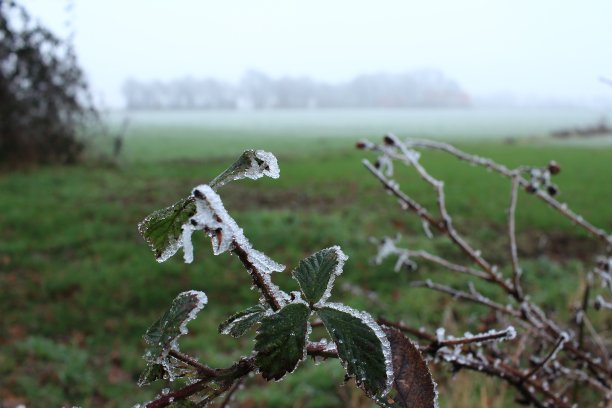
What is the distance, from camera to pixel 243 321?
0.36 metres

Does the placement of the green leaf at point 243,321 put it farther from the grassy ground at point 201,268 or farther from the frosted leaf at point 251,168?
the grassy ground at point 201,268

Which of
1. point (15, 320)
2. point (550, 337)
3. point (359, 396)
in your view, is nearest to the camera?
point (550, 337)

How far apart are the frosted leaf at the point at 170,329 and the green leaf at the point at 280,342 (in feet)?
0.15

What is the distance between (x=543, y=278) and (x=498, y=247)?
4.00 ft

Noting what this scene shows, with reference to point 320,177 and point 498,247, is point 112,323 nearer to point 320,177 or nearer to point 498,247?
point 498,247

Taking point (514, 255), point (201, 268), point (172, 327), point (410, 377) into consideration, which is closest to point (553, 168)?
point (514, 255)

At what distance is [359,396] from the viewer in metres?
3.20

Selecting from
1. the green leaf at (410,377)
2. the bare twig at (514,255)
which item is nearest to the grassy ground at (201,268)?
the bare twig at (514,255)

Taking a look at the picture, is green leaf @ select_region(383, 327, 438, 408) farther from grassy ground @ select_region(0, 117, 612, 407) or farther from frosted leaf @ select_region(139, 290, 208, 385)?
grassy ground @ select_region(0, 117, 612, 407)

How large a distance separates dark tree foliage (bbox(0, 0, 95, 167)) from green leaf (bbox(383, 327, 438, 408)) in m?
13.1

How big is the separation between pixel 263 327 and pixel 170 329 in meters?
0.06

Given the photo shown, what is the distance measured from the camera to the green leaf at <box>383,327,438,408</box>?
35 cm

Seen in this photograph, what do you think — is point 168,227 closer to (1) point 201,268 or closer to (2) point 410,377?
(2) point 410,377

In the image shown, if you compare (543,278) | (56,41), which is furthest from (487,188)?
(56,41)
